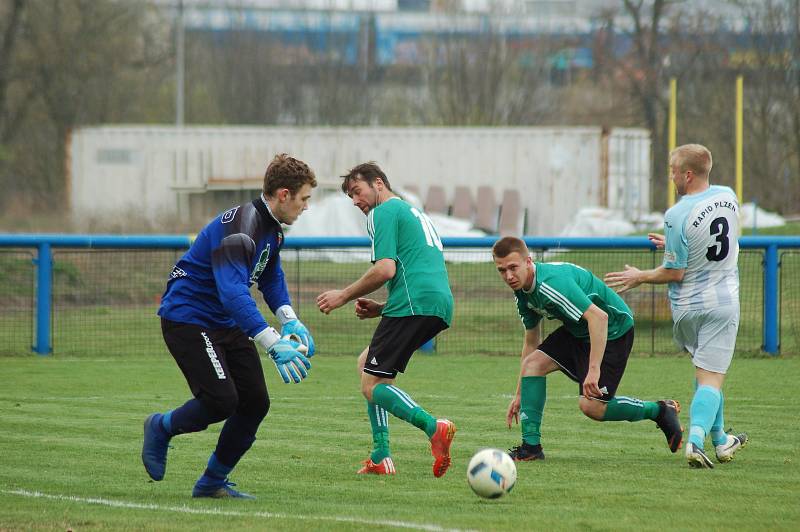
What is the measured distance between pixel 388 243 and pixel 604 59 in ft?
127

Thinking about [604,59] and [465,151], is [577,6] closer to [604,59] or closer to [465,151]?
[604,59]

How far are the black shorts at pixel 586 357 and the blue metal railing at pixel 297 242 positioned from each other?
6.68 meters

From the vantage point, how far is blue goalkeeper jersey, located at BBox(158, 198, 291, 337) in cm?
A: 653

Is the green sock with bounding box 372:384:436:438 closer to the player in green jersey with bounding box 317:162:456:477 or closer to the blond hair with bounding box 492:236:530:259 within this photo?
the player in green jersey with bounding box 317:162:456:477

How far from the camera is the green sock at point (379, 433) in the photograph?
7.84 m

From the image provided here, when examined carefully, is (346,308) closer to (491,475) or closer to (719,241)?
(719,241)

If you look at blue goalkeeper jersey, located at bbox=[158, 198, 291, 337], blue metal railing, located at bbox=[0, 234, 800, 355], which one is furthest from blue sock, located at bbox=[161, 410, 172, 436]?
blue metal railing, located at bbox=[0, 234, 800, 355]

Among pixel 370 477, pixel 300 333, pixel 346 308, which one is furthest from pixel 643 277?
pixel 346 308

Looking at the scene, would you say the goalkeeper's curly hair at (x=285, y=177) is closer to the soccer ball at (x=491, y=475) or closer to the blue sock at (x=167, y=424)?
the blue sock at (x=167, y=424)

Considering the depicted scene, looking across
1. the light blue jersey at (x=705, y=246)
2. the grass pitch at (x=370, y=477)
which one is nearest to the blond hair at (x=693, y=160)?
the light blue jersey at (x=705, y=246)

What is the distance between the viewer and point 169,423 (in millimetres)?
6902

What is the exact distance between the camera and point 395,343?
7.67m

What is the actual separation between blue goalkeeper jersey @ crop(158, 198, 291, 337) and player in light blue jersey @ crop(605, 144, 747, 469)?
2353 millimetres

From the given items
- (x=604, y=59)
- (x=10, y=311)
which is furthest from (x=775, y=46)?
(x=10, y=311)
